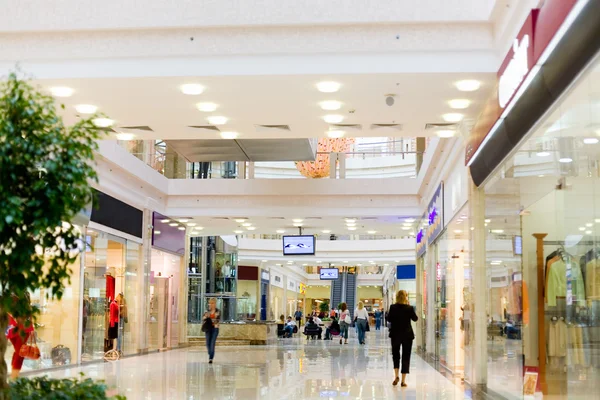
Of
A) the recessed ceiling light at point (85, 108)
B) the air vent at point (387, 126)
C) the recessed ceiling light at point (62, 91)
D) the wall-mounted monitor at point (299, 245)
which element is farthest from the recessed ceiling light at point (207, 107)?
the wall-mounted monitor at point (299, 245)

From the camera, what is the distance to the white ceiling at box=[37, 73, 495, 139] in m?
8.70

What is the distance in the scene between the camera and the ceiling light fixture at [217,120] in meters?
10.7

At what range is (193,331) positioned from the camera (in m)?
24.9

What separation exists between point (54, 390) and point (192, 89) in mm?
4998

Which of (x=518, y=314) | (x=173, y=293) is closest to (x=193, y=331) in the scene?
(x=173, y=293)

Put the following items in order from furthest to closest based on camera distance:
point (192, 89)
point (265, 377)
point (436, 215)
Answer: point (436, 215) → point (265, 377) → point (192, 89)

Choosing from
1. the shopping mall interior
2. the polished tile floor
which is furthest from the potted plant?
the polished tile floor

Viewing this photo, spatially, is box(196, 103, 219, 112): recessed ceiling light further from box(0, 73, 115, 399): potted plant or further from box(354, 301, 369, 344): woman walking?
box(354, 301, 369, 344): woman walking

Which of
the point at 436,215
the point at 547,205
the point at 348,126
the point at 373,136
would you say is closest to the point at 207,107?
the point at 348,126

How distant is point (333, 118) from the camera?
34.8ft

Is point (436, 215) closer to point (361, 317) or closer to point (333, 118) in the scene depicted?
point (333, 118)

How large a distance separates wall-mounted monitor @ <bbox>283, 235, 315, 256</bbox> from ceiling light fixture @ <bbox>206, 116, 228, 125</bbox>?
42.7 feet

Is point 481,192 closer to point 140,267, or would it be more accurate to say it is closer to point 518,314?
point 518,314

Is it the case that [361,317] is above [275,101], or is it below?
below
